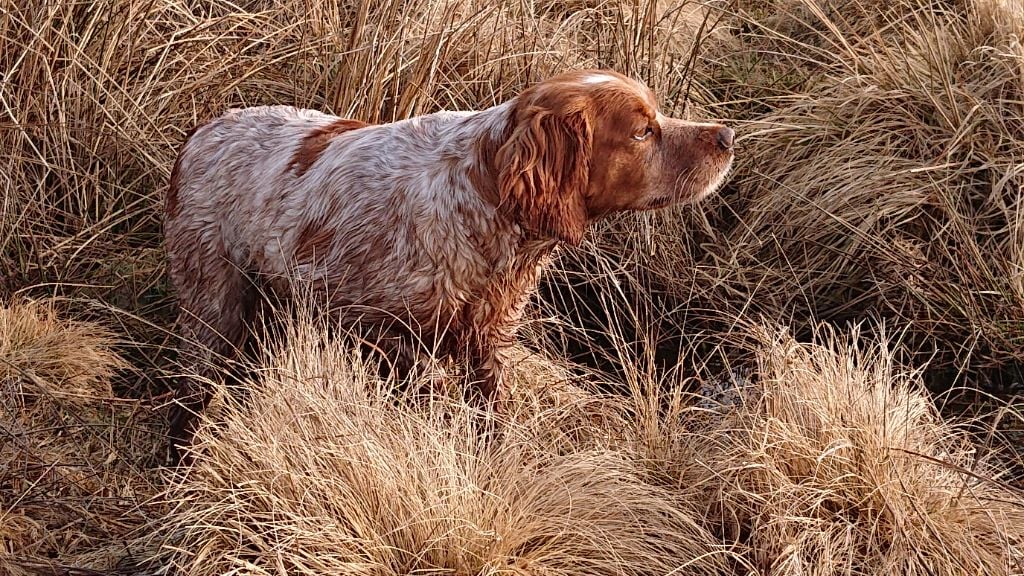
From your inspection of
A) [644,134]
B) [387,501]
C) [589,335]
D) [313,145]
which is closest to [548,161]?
[644,134]

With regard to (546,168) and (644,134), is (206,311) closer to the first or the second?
(546,168)

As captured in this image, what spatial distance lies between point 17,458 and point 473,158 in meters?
1.57

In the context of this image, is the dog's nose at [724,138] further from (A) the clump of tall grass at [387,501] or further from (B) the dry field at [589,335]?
(A) the clump of tall grass at [387,501]

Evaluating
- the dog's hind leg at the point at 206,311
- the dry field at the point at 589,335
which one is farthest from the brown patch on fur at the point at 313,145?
the dry field at the point at 589,335

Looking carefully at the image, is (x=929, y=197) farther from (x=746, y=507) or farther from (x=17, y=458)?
(x=17, y=458)

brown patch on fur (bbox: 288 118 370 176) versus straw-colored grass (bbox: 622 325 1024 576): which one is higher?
brown patch on fur (bbox: 288 118 370 176)

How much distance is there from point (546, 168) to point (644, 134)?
1.11 ft

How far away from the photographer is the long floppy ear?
3.27 meters

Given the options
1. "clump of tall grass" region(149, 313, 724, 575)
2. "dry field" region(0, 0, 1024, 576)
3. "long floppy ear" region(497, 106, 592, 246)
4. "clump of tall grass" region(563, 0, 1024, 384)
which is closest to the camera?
"clump of tall grass" region(149, 313, 724, 575)

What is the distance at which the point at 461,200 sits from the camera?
11.0 feet

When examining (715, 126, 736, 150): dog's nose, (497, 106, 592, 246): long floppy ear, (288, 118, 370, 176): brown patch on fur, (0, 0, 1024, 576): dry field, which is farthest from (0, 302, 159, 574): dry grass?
(715, 126, 736, 150): dog's nose

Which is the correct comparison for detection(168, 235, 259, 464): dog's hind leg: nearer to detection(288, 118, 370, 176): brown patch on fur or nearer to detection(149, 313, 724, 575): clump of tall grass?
detection(288, 118, 370, 176): brown patch on fur

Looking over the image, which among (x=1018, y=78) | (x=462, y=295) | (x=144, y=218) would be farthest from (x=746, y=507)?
(x=144, y=218)

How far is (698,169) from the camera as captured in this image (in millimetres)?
3471
